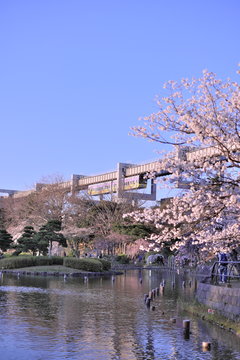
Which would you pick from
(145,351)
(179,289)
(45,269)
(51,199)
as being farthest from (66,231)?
(145,351)

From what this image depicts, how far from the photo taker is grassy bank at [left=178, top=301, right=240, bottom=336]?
13870 millimetres

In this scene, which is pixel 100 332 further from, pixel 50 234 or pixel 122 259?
pixel 122 259

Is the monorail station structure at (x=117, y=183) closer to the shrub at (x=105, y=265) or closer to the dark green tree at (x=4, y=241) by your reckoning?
the dark green tree at (x=4, y=241)

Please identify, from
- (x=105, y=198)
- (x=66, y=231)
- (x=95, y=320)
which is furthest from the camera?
(x=105, y=198)

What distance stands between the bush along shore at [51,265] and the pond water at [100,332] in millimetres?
16708

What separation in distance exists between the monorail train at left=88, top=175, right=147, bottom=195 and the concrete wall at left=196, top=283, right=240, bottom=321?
5403 cm

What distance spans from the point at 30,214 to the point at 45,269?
1220 inches

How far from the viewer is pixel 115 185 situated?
262ft

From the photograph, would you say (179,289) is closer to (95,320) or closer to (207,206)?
(95,320)

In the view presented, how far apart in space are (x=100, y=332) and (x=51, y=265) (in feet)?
89.2

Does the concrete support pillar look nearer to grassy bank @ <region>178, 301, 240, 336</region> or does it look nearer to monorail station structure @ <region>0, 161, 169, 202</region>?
monorail station structure @ <region>0, 161, 169, 202</region>

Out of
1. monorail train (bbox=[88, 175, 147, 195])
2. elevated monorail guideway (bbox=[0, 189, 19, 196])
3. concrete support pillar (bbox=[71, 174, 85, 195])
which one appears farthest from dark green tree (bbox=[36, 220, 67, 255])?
elevated monorail guideway (bbox=[0, 189, 19, 196])

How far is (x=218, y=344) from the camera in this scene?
12.2 metres

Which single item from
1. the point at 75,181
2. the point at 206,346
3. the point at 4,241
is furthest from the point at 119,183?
the point at 206,346
